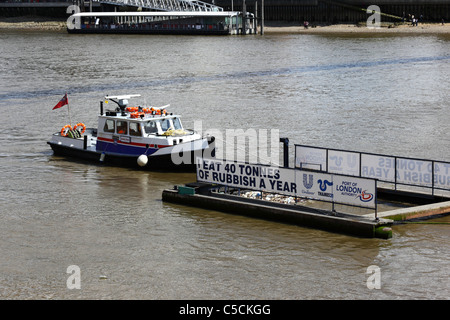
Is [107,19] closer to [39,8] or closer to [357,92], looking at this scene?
[39,8]

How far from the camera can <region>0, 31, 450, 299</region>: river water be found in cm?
2228

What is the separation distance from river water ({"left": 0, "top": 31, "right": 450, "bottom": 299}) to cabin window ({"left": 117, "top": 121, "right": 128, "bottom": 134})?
5.41 feet

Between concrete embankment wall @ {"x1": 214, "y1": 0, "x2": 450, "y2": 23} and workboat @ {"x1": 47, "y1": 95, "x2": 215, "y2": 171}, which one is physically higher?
concrete embankment wall @ {"x1": 214, "y1": 0, "x2": 450, "y2": 23}

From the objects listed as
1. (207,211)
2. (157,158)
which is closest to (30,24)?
(157,158)

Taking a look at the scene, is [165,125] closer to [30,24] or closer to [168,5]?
[168,5]

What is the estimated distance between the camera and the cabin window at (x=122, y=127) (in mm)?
36375

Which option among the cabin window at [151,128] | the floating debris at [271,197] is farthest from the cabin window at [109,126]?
the floating debris at [271,197]

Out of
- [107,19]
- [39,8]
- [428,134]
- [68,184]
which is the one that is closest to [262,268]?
[68,184]

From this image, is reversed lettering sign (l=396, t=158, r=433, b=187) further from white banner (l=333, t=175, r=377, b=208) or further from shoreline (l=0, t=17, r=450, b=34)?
shoreline (l=0, t=17, r=450, b=34)

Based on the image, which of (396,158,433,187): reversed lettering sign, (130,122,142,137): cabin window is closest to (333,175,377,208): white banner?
(396,158,433,187): reversed lettering sign

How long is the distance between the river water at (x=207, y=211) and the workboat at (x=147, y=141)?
0.66 meters

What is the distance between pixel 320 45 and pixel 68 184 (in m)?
73.1

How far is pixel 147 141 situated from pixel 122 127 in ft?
5.08

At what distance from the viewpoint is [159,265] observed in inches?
928
